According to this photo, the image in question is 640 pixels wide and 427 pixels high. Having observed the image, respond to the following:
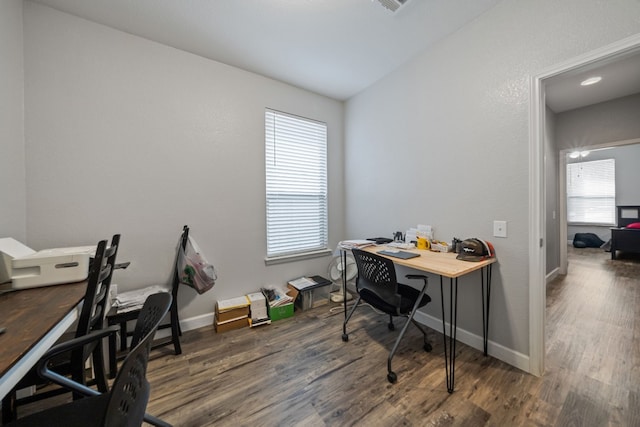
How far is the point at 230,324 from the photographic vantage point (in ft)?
7.38

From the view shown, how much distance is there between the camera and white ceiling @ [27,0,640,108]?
1720 millimetres

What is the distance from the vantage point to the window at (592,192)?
587 centimetres

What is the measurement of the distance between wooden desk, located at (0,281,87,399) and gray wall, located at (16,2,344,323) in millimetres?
816

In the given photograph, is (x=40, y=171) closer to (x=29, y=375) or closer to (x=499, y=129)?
(x=29, y=375)

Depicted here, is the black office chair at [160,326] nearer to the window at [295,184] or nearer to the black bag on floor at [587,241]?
the window at [295,184]

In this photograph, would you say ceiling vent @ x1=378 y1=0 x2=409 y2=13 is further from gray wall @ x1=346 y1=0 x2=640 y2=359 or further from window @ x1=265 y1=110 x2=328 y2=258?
window @ x1=265 y1=110 x2=328 y2=258

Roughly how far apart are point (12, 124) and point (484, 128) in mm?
3435

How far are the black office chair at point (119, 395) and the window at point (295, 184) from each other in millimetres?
1787

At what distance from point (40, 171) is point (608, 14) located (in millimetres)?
3874

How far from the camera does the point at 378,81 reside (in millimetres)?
2719

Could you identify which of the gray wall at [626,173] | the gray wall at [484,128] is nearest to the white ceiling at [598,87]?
the gray wall at [484,128]

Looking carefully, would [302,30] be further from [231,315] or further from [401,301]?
[231,315]

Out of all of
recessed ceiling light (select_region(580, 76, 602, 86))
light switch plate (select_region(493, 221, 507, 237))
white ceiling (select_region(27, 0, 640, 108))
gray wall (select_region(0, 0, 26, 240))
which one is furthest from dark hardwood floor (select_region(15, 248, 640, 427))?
recessed ceiling light (select_region(580, 76, 602, 86))

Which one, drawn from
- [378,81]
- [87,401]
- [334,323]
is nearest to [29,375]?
[87,401]
